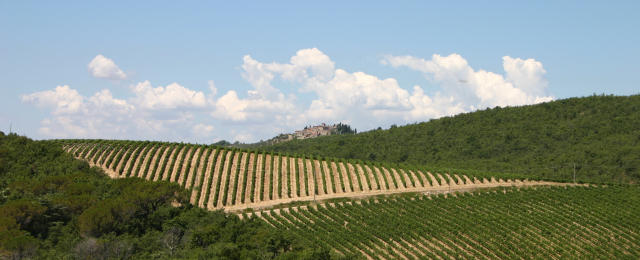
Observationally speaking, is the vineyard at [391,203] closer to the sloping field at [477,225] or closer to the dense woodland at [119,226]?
the sloping field at [477,225]

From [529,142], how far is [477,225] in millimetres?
62049

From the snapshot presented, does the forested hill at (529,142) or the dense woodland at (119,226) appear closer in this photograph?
the dense woodland at (119,226)

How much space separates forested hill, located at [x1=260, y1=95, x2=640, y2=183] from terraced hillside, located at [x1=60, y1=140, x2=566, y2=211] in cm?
2335

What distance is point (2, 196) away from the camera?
49.8 meters

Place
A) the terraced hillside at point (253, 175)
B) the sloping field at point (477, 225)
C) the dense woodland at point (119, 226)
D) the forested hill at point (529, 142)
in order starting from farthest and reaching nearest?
the forested hill at point (529, 142) → the terraced hillside at point (253, 175) → the sloping field at point (477, 225) → the dense woodland at point (119, 226)

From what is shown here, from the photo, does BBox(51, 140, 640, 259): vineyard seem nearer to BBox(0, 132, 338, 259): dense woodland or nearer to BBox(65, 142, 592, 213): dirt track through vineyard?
BBox(65, 142, 592, 213): dirt track through vineyard

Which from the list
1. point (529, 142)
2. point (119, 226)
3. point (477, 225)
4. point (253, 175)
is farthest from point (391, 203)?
point (529, 142)

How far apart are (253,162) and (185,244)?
1309 inches

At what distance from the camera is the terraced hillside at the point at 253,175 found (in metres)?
63.7

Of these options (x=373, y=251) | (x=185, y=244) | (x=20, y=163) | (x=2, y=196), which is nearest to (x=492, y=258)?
(x=373, y=251)

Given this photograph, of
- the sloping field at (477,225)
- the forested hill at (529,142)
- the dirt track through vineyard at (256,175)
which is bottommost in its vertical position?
the sloping field at (477,225)

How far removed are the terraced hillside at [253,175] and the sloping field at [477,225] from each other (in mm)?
4737

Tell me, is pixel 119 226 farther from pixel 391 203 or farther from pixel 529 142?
pixel 529 142

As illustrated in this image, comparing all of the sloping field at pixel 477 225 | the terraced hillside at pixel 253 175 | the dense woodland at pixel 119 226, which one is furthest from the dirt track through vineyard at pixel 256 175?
the dense woodland at pixel 119 226
